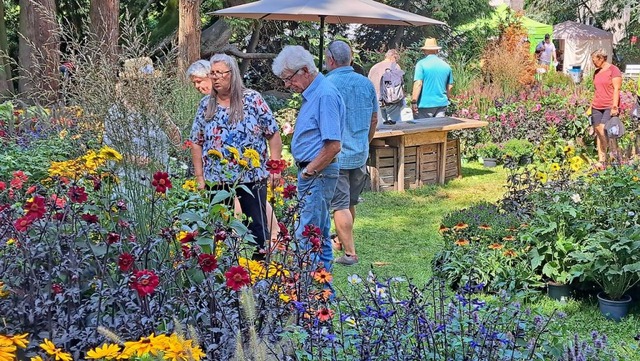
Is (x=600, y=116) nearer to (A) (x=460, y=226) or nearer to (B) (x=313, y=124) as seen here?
(A) (x=460, y=226)

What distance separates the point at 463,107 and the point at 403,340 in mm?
10316

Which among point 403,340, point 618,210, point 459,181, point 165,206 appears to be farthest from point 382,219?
→ point 403,340

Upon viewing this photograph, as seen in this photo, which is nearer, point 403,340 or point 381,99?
point 403,340

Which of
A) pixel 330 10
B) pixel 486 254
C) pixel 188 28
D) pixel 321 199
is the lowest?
pixel 486 254

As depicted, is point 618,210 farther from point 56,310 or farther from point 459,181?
point 459,181

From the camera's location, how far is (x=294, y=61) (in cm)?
414

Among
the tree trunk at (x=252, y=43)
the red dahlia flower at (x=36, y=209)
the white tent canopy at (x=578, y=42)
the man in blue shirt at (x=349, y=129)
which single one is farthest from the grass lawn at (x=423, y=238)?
the white tent canopy at (x=578, y=42)

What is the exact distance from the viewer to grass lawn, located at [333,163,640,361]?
170 inches

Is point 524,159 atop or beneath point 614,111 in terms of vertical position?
beneath

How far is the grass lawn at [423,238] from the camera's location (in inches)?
170

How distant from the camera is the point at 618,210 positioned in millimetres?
4715

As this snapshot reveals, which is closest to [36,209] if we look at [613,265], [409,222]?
[613,265]

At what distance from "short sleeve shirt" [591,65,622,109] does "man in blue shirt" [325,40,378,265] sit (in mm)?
5360

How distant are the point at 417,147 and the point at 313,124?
5122 millimetres
